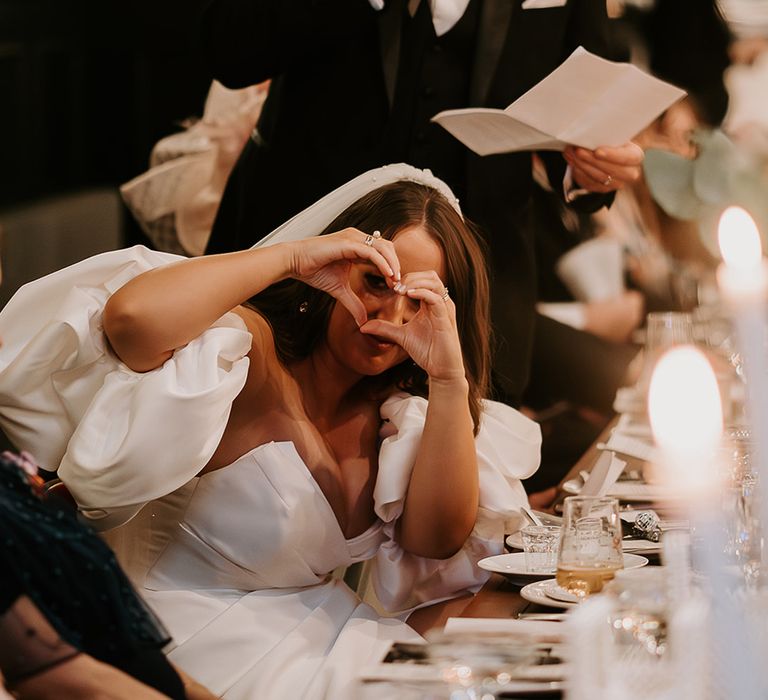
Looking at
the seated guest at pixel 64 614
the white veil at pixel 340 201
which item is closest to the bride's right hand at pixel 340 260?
the white veil at pixel 340 201

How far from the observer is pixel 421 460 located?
1.92 meters

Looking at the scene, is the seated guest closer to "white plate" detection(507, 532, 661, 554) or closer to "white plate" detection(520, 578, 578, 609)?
"white plate" detection(520, 578, 578, 609)

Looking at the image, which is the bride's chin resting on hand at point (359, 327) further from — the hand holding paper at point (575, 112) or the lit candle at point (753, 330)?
the lit candle at point (753, 330)

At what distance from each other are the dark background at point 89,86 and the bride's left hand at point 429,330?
366cm

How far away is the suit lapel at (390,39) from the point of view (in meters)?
2.71

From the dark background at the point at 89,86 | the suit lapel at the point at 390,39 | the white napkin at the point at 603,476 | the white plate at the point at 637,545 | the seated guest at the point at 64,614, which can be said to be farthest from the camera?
the dark background at the point at 89,86

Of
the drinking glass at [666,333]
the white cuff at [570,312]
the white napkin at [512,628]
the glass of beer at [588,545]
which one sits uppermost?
the white napkin at [512,628]

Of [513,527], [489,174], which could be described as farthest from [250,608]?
[489,174]

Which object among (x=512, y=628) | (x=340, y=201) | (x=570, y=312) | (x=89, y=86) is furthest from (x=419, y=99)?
(x=89, y=86)

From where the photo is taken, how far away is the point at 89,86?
5531 mm

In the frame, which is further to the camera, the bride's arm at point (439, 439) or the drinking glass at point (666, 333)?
the drinking glass at point (666, 333)

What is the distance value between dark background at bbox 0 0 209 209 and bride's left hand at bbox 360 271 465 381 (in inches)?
144

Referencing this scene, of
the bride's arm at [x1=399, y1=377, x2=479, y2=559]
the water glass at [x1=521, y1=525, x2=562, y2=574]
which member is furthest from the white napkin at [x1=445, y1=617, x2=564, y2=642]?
the bride's arm at [x1=399, y1=377, x2=479, y2=559]

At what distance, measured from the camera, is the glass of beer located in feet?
4.98
